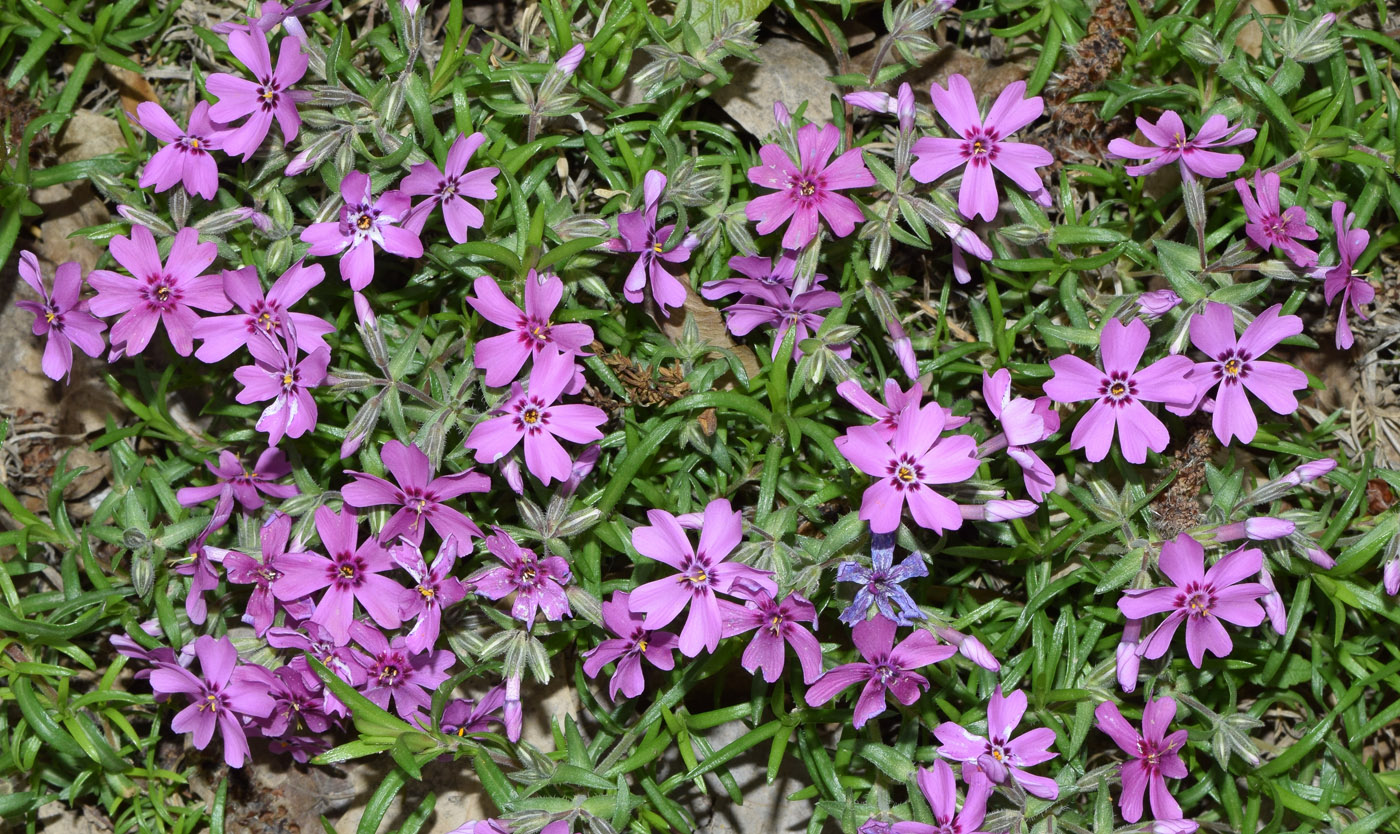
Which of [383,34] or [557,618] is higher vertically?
[383,34]

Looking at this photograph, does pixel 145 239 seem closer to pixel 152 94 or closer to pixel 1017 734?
pixel 152 94

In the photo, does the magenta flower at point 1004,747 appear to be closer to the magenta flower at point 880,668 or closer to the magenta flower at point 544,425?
the magenta flower at point 880,668

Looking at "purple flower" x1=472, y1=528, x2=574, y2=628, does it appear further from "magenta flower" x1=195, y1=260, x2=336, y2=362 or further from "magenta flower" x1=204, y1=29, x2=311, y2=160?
"magenta flower" x1=204, y1=29, x2=311, y2=160

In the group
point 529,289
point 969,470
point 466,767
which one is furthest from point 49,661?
point 969,470

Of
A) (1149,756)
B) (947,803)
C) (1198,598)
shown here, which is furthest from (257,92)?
(1149,756)

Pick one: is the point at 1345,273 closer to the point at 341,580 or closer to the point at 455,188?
the point at 455,188

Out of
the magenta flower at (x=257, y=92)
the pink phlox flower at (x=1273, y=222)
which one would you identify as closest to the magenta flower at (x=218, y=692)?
the magenta flower at (x=257, y=92)
